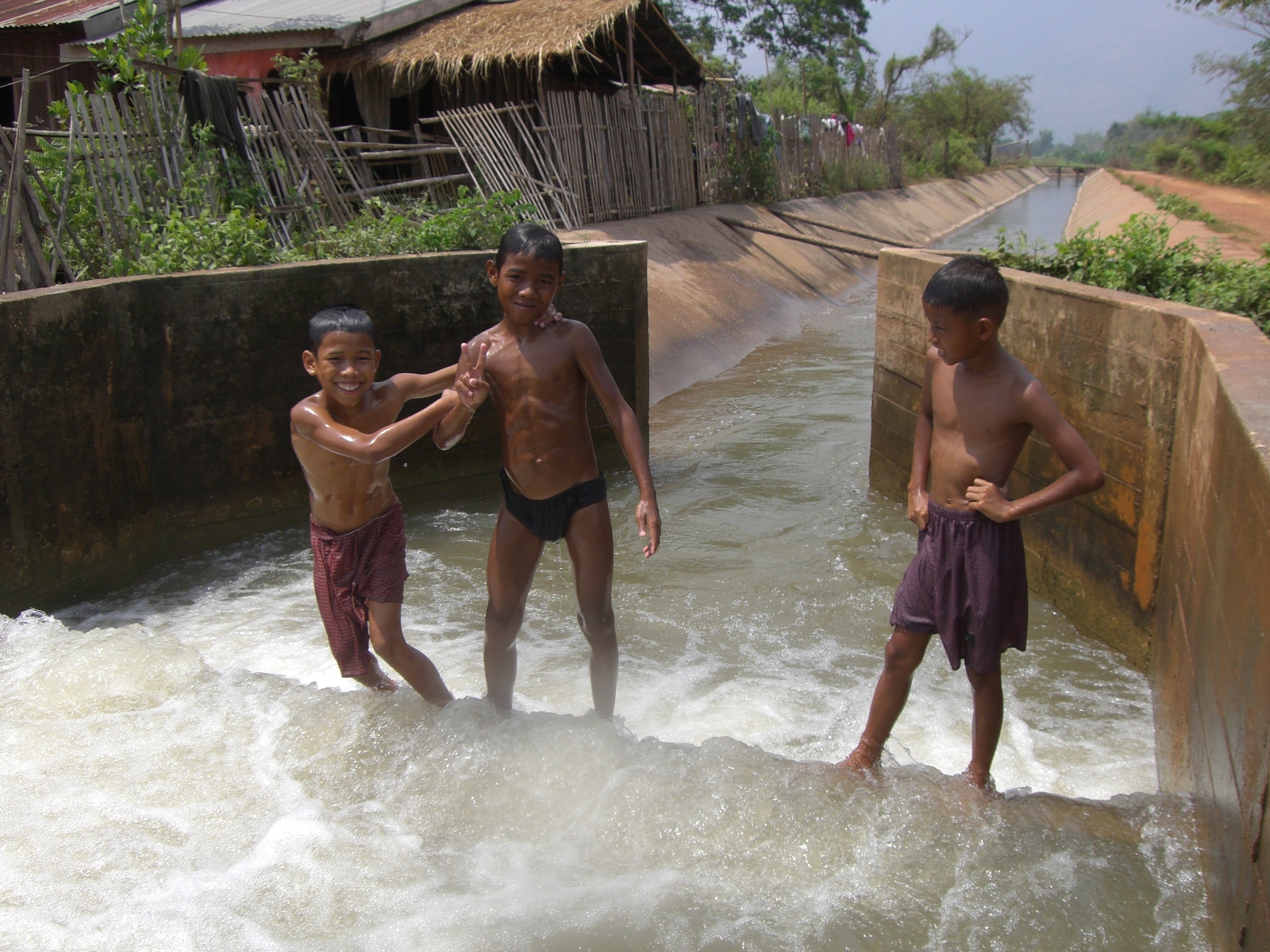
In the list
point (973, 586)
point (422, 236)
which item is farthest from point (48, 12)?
point (973, 586)

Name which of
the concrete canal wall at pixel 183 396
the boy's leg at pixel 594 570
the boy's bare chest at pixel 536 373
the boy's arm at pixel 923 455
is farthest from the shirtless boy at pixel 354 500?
the concrete canal wall at pixel 183 396

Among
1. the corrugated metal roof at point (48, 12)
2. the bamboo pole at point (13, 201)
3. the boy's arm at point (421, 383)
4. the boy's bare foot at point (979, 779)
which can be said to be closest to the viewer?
the boy's bare foot at point (979, 779)

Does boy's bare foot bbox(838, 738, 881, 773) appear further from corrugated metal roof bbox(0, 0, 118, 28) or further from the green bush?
corrugated metal roof bbox(0, 0, 118, 28)

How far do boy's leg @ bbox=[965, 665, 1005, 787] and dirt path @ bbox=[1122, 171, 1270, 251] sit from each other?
10568mm

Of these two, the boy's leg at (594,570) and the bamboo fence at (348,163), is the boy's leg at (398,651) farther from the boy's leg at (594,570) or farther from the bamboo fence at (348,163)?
the bamboo fence at (348,163)

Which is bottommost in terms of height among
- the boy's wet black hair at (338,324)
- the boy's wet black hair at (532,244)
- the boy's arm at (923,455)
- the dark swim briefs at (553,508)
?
the dark swim briefs at (553,508)

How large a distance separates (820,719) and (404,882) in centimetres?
185

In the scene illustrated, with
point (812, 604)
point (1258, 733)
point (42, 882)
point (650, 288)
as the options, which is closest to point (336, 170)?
point (650, 288)

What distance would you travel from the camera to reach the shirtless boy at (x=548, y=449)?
3.47 m

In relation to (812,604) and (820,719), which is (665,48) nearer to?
(812,604)

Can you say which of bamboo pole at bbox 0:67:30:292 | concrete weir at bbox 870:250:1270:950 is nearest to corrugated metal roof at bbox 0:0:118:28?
bamboo pole at bbox 0:67:30:292

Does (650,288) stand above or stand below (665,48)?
below

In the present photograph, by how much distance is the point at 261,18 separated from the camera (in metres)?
14.4

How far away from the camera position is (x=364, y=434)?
3398 millimetres
